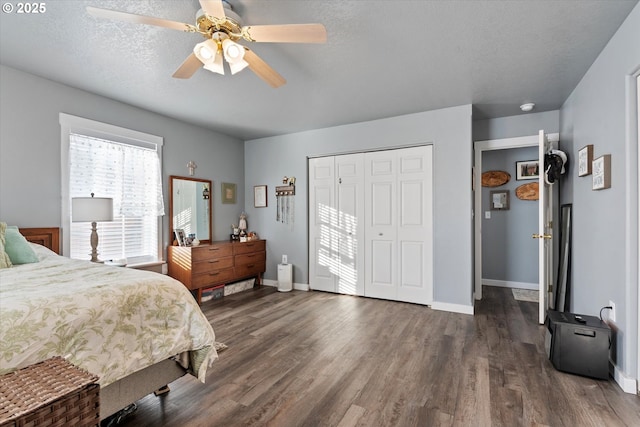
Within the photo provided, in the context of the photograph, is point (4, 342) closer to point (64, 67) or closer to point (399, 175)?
point (64, 67)

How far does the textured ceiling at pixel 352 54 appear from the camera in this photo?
2.01 meters

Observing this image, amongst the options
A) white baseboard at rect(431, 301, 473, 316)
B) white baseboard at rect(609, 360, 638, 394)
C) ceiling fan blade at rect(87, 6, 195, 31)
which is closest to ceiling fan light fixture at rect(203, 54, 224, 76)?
ceiling fan blade at rect(87, 6, 195, 31)

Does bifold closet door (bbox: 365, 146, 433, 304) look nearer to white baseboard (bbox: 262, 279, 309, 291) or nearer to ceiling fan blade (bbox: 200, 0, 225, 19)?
white baseboard (bbox: 262, 279, 309, 291)

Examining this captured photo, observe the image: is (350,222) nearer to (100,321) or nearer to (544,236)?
(544,236)

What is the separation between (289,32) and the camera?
1.79 metres

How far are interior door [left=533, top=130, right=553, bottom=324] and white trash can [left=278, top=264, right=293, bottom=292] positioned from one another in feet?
10.5

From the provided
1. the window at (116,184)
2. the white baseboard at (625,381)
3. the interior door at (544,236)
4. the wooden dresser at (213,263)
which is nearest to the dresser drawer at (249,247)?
the wooden dresser at (213,263)

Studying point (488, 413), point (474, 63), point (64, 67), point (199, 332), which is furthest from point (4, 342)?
point (474, 63)

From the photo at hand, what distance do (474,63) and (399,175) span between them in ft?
5.71

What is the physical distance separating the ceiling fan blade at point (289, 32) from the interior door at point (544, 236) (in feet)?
8.72

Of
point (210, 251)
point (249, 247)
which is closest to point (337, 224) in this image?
point (249, 247)

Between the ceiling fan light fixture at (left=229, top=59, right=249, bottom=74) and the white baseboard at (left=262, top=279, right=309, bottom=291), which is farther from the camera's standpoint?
the white baseboard at (left=262, top=279, right=309, bottom=291)

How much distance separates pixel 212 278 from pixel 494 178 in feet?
15.8

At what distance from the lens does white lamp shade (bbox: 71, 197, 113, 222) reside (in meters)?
2.94
